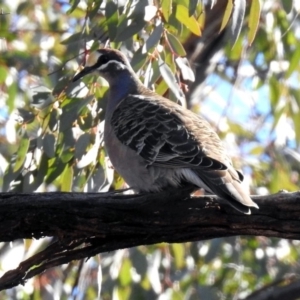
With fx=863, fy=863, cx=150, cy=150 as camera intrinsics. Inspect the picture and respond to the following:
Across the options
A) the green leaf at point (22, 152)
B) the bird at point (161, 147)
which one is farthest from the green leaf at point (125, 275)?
the green leaf at point (22, 152)

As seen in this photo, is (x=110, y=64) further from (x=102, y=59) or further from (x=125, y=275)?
(x=125, y=275)

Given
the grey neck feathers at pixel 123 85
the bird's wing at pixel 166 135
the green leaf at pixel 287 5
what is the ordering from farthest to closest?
the grey neck feathers at pixel 123 85
the green leaf at pixel 287 5
the bird's wing at pixel 166 135

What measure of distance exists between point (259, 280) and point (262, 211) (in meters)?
2.88

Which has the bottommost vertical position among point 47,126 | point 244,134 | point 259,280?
point 259,280

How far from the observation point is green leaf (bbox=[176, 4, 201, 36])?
3.62 meters

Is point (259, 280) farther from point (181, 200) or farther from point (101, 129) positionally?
point (181, 200)

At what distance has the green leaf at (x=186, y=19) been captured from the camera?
3.62m

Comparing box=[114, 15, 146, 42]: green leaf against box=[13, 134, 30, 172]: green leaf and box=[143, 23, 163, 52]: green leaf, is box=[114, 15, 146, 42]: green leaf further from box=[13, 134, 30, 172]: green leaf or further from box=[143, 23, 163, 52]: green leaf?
box=[13, 134, 30, 172]: green leaf

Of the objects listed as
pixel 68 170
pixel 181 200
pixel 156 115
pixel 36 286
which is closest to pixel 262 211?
pixel 181 200

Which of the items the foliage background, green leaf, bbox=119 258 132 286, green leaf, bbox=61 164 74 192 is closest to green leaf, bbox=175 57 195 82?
the foliage background

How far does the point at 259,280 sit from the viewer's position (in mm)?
5605

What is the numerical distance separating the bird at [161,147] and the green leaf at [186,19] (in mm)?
344

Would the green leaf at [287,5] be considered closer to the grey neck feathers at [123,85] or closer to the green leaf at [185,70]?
the green leaf at [185,70]

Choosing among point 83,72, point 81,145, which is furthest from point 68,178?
point 83,72
